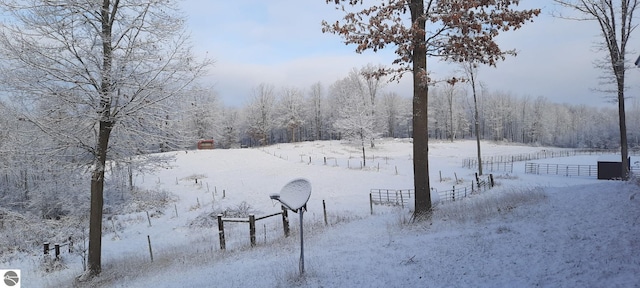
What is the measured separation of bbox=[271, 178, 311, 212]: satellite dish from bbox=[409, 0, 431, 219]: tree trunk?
4279 millimetres

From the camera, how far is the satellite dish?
19.5 ft

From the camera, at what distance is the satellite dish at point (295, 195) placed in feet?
19.5

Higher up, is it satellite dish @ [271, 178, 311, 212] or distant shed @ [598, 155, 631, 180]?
satellite dish @ [271, 178, 311, 212]

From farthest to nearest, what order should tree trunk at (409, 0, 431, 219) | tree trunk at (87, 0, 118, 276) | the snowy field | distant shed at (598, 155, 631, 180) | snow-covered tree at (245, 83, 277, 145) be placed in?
snow-covered tree at (245, 83, 277, 145) → distant shed at (598, 155, 631, 180) → tree trunk at (409, 0, 431, 219) → tree trunk at (87, 0, 118, 276) → the snowy field

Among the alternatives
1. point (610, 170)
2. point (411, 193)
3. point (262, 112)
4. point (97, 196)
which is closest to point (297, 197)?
point (97, 196)

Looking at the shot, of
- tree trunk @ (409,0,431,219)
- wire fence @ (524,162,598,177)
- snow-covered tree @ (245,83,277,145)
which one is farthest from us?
snow-covered tree @ (245,83,277,145)

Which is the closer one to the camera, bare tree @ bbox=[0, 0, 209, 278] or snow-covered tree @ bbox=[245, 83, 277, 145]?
bare tree @ bbox=[0, 0, 209, 278]

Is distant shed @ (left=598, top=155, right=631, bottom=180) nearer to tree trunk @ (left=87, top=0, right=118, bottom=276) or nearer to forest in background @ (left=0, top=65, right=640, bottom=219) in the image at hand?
forest in background @ (left=0, top=65, right=640, bottom=219)

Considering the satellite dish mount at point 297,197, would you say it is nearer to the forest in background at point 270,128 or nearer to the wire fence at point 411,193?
the forest in background at point 270,128

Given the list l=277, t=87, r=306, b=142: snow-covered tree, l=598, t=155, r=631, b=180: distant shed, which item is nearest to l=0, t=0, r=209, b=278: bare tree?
l=598, t=155, r=631, b=180: distant shed

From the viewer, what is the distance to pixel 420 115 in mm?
9055

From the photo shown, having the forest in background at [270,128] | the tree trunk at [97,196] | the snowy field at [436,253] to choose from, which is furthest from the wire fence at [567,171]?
the tree trunk at [97,196]

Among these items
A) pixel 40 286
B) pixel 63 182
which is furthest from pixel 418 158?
pixel 40 286

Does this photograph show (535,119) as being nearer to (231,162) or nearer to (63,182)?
(231,162)
